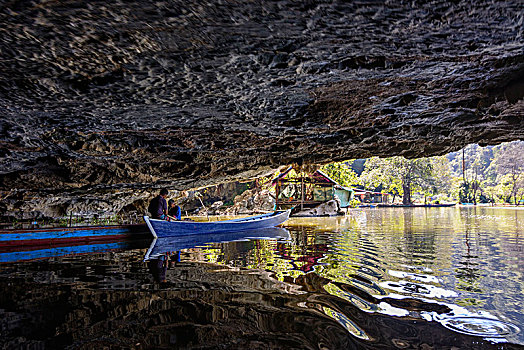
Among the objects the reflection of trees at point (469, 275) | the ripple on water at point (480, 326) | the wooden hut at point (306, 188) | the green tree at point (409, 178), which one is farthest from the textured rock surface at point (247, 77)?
the green tree at point (409, 178)

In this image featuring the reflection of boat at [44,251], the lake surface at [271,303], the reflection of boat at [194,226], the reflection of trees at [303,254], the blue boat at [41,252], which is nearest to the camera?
the lake surface at [271,303]

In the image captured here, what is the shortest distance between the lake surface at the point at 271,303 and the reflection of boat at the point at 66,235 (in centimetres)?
318

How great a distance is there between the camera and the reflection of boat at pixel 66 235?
949cm

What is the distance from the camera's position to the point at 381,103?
563 cm

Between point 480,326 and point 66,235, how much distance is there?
11612mm

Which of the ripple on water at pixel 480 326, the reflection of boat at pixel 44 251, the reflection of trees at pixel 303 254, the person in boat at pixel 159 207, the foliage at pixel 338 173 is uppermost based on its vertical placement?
the foliage at pixel 338 173

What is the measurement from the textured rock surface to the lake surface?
2.91m

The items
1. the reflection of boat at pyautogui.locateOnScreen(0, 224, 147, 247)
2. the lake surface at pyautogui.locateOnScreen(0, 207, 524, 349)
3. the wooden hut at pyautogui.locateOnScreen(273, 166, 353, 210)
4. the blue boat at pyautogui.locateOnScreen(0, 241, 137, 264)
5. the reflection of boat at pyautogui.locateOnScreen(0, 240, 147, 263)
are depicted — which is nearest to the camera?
the lake surface at pyautogui.locateOnScreen(0, 207, 524, 349)

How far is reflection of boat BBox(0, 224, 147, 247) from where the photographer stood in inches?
373

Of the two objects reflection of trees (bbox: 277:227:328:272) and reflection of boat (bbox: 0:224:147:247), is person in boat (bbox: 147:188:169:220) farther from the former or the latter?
reflection of trees (bbox: 277:227:328:272)

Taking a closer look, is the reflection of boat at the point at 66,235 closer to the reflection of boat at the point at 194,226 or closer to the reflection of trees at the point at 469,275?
the reflection of boat at the point at 194,226

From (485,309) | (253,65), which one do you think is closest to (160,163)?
(253,65)

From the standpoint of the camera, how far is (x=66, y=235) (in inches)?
412

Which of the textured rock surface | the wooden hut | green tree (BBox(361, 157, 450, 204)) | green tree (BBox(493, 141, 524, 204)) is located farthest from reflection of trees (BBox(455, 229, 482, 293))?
green tree (BBox(493, 141, 524, 204))
